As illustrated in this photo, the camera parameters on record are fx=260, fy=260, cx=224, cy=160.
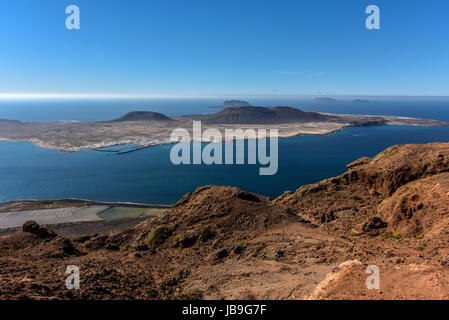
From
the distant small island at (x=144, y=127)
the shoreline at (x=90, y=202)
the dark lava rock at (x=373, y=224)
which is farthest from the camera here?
the distant small island at (x=144, y=127)

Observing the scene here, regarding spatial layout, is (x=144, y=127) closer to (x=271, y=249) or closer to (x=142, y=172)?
(x=142, y=172)

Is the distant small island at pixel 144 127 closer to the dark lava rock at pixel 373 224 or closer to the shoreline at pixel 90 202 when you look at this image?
the shoreline at pixel 90 202

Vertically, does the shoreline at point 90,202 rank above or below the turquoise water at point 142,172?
below

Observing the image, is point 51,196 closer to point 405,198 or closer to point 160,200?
point 160,200

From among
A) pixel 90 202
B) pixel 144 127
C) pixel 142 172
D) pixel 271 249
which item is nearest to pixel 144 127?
pixel 144 127

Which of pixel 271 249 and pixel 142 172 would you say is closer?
pixel 271 249

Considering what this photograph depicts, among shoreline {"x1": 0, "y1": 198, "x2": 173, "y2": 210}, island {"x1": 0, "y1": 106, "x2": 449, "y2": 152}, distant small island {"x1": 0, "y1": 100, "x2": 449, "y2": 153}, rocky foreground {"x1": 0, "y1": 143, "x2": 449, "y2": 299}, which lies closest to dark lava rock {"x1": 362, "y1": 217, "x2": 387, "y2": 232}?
rocky foreground {"x1": 0, "y1": 143, "x2": 449, "y2": 299}

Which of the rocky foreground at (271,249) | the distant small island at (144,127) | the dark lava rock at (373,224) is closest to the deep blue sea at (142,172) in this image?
the distant small island at (144,127)
